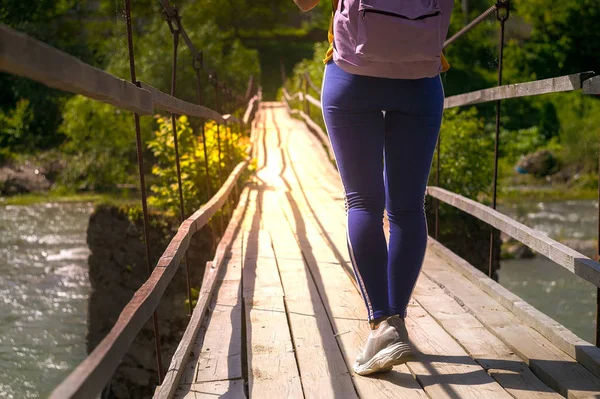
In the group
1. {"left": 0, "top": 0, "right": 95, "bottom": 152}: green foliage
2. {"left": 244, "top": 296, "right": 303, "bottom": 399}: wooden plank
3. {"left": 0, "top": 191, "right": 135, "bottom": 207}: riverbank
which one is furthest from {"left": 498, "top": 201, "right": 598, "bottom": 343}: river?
{"left": 0, "top": 0, "right": 95, "bottom": 152}: green foliage

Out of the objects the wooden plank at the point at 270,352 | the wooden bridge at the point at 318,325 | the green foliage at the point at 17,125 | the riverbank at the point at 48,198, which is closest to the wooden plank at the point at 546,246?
the wooden bridge at the point at 318,325

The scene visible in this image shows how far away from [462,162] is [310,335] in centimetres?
536

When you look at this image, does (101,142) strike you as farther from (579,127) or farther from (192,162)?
(579,127)

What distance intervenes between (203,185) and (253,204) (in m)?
0.73

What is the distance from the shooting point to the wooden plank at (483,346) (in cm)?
213

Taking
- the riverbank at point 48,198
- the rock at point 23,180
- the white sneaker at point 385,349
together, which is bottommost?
the riverbank at point 48,198

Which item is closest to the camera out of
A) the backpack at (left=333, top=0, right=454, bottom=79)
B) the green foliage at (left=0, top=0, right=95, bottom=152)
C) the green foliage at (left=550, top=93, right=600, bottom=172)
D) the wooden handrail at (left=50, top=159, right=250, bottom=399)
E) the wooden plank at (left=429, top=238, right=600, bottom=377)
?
the wooden handrail at (left=50, top=159, right=250, bottom=399)

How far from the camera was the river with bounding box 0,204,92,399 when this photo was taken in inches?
405

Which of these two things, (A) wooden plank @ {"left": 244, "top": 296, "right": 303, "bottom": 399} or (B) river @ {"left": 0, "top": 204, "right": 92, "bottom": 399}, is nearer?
(A) wooden plank @ {"left": 244, "top": 296, "right": 303, "bottom": 399}

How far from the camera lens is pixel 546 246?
8.19 ft

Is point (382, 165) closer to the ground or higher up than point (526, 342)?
higher up

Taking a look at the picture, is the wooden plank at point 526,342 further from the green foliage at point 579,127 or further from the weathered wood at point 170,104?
the green foliage at point 579,127

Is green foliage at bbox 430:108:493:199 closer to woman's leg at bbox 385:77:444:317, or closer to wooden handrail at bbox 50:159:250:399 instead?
woman's leg at bbox 385:77:444:317

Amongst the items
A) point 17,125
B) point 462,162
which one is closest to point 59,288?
point 462,162
